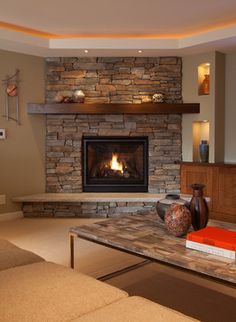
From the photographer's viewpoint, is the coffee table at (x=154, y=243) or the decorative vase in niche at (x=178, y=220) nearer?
the coffee table at (x=154, y=243)

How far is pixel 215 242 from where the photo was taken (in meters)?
1.92

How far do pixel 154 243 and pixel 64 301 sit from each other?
810mm

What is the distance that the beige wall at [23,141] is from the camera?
4500mm

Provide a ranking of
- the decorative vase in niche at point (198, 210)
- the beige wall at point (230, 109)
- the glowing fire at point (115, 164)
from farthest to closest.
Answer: the glowing fire at point (115, 164) → the beige wall at point (230, 109) → the decorative vase in niche at point (198, 210)

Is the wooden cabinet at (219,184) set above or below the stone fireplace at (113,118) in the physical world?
below

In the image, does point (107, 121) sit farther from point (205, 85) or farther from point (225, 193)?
point (225, 193)

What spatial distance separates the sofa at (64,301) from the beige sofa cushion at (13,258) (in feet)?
0.23

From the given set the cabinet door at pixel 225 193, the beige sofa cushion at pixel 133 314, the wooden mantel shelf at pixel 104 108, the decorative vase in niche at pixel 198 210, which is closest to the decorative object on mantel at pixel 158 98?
the wooden mantel shelf at pixel 104 108

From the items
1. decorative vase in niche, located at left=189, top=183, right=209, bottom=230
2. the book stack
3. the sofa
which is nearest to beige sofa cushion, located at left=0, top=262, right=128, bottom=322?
the sofa

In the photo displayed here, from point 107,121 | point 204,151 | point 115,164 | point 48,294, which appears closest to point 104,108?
point 107,121

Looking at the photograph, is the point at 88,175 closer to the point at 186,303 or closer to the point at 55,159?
the point at 55,159

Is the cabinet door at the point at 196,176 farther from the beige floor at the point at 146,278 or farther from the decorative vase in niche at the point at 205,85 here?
the beige floor at the point at 146,278

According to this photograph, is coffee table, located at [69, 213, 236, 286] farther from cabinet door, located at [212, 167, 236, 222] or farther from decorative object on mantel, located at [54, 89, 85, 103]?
decorative object on mantel, located at [54, 89, 85, 103]

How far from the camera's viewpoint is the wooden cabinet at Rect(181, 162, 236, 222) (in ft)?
14.2
